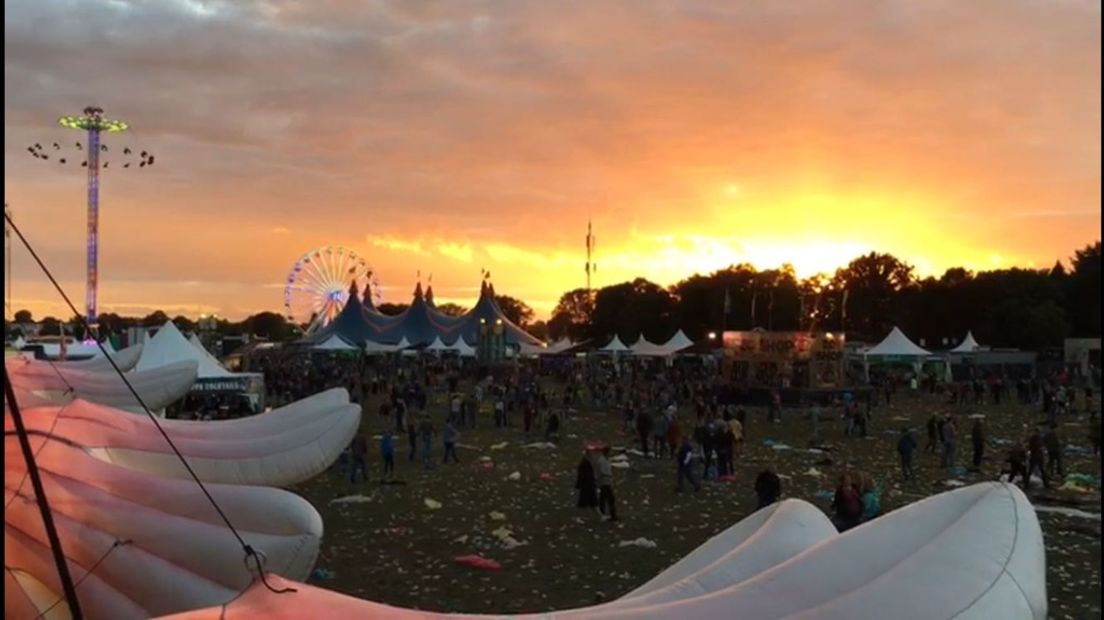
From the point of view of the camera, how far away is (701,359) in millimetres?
50938

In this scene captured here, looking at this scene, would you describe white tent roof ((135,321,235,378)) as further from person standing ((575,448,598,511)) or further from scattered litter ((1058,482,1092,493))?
scattered litter ((1058,482,1092,493))

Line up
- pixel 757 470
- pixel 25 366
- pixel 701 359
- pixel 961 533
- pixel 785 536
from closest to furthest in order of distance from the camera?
pixel 961 533 → pixel 785 536 → pixel 25 366 → pixel 757 470 → pixel 701 359

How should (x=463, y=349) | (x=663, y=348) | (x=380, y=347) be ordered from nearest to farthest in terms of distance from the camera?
(x=663, y=348) → (x=463, y=349) → (x=380, y=347)

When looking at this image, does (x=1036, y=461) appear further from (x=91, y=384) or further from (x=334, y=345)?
(x=334, y=345)

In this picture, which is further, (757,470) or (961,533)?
(757,470)

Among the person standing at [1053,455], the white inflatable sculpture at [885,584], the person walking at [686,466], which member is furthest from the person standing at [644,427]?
the white inflatable sculpture at [885,584]

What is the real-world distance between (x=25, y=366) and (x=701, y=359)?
135 ft

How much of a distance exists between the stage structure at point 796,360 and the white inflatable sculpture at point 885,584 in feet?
92.3

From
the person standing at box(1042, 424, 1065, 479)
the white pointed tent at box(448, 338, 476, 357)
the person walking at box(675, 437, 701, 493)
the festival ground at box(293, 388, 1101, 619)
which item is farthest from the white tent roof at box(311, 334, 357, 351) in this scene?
the person standing at box(1042, 424, 1065, 479)

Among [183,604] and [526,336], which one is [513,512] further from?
[526,336]

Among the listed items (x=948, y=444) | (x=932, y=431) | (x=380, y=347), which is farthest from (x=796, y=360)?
(x=380, y=347)

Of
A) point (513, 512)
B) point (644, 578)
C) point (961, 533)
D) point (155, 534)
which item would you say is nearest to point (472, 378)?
point (513, 512)

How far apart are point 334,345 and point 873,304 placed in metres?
51.2

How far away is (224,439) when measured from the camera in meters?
9.98
